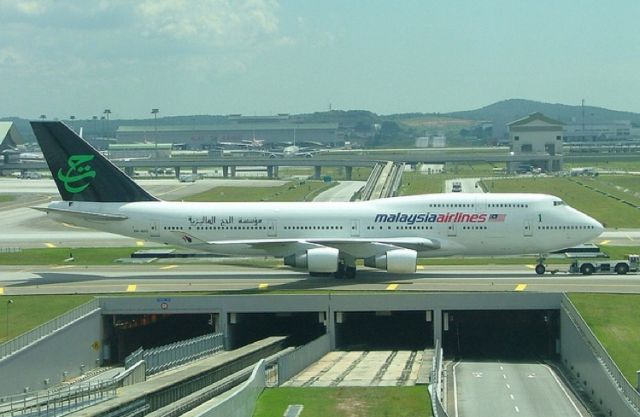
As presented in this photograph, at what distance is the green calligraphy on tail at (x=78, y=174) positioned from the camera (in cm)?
6625

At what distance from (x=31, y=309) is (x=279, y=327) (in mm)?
14211

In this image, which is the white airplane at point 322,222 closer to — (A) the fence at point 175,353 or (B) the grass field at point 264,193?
(A) the fence at point 175,353

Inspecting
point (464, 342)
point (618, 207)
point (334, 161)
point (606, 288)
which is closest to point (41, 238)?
point (464, 342)

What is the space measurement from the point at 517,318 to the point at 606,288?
581cm

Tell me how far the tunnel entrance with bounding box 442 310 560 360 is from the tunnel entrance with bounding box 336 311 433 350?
1.44 metres

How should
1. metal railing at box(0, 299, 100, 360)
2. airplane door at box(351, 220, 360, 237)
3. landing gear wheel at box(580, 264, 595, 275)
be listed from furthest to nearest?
landing gear wheel at box(580, 264, 595, 275)
airplane door at box(351, 220, 360, 237)
metal railing at box(0, 299, 100, 360)

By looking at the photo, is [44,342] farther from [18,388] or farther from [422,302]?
[422,302]

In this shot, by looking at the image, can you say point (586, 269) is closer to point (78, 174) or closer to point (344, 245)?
point (344, 245)

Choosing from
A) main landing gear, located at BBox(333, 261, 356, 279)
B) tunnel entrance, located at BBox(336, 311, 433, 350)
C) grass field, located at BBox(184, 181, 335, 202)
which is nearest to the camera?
tunnel entrance, located at BBox(336, 311, 433, 350)

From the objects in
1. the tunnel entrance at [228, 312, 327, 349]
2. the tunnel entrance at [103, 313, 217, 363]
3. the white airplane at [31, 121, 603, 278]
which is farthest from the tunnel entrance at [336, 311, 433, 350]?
the tunnel entrance at [103, 313, 217, 363]

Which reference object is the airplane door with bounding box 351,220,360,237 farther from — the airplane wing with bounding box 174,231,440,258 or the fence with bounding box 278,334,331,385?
the fence with bounding box 278,334,331,385

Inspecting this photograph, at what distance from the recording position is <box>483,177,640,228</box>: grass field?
105312 millimetres

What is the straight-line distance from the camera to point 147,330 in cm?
6219

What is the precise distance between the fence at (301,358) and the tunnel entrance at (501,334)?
20.8 ft
